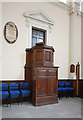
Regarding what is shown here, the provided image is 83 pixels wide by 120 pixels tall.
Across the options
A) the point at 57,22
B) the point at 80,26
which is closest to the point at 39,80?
the point at 57,22

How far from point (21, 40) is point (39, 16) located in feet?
5.88

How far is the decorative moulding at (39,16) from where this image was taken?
6.12m

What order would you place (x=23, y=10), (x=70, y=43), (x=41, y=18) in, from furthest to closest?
(x=70, y=43), (x=41, y=18), (x=23, y=10)

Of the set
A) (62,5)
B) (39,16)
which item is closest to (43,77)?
(39,16)

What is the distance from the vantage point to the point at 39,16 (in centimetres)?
652

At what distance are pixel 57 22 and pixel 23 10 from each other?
229 centimetres

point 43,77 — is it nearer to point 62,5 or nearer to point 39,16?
point 39,16

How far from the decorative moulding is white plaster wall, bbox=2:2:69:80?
0.23 metres

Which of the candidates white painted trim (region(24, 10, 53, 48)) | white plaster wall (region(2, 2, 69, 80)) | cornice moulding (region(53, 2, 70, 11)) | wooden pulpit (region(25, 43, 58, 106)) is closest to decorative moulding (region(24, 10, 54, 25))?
white painted trim (region(24, 10, 53, 48))

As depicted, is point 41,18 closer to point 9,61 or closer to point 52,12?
point 52,12

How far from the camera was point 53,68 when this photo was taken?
17.4 feet

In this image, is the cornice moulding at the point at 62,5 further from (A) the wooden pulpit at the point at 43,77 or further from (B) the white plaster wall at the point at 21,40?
(A) the wooden pulpit at the point at 43,77

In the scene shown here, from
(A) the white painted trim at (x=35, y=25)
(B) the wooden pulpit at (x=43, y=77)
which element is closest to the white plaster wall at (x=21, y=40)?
(A) the white painted trim at (x=35, y=25)

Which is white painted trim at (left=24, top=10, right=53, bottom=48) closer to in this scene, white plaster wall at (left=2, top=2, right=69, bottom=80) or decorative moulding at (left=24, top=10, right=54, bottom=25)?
decorative moulding at (left=24, top=10, right=54, bottom=25)
